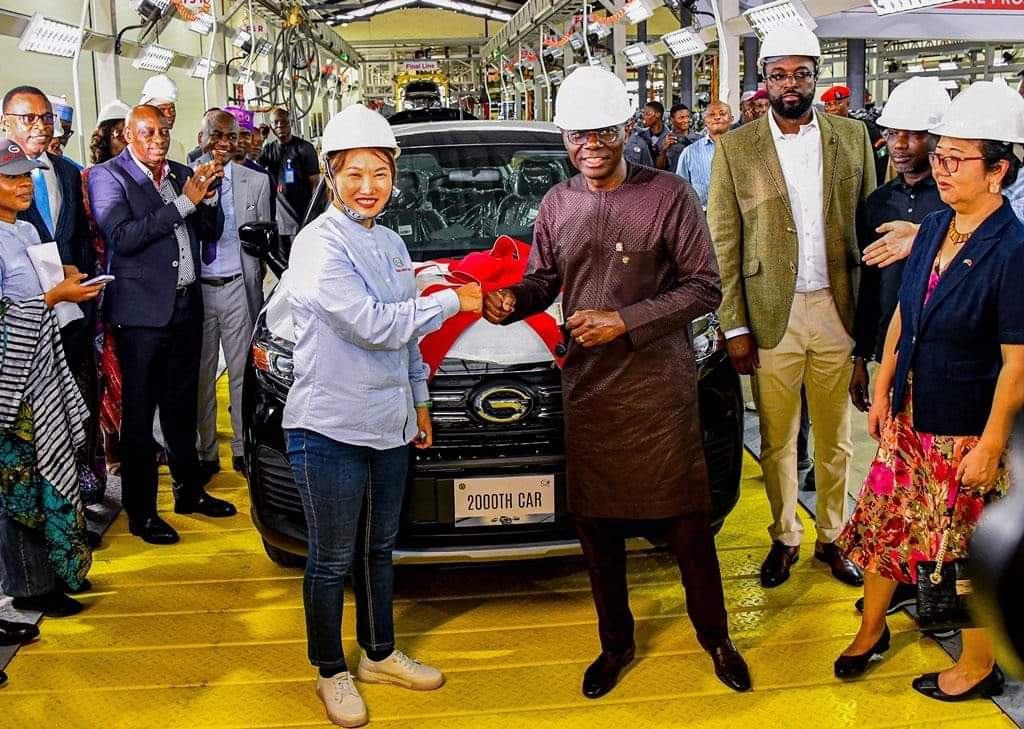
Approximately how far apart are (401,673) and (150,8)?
27.9ft

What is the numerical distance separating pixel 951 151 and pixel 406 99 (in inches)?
915

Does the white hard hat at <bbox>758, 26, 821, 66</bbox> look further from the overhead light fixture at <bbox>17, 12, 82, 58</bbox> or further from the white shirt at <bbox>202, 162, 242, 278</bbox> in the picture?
the overhead light fixture at <bbox>17, 12, 82, 58</bbox>

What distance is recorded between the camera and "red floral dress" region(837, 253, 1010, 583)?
2629 mm

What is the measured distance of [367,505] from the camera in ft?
9.12

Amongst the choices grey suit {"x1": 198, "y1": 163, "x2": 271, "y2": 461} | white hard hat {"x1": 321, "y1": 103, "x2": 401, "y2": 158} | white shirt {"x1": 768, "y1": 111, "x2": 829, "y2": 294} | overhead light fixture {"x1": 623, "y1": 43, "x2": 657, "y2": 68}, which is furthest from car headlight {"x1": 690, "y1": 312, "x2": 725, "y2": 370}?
overhead light fixture {"x1": 623, "y1": 43, "x2": 657, "y2": 68}

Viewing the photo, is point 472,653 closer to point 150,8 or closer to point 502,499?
point 502,499

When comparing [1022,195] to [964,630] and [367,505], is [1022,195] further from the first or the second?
[367,505]

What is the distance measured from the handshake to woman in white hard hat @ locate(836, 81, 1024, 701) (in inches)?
40.4

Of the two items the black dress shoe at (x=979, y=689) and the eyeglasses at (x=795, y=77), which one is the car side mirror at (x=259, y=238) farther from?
the black dress shoe at (x=979, y=689)

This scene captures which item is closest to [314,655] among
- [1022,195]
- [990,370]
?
[990,370]

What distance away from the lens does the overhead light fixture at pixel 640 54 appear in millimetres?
12791

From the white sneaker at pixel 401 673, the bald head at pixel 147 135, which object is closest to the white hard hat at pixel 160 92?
the bald head at pixel 147 135

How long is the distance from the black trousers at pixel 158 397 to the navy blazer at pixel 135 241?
0.07 meters

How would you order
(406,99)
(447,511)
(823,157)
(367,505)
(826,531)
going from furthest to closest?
(406,99)
(826,531)
(823,157)
(447,511)
(367,505)
